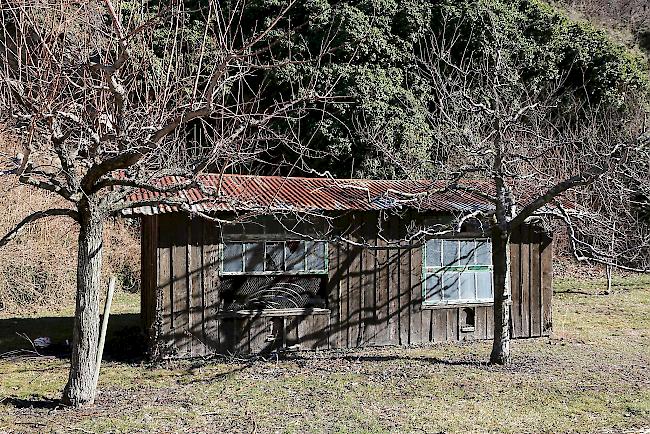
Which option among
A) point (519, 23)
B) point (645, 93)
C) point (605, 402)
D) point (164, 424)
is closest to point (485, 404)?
point (605, 402)

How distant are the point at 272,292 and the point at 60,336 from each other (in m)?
4.33

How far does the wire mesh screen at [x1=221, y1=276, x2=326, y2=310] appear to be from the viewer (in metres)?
10.1

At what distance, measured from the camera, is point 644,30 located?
28.1m

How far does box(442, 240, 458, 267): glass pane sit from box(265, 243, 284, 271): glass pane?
2.86 m

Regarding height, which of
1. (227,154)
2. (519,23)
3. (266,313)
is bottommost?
(266,313)

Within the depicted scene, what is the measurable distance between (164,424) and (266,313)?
3.55 m

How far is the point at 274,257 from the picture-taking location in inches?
402

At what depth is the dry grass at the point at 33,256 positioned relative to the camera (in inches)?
591

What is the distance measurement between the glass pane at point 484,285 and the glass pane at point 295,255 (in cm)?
323

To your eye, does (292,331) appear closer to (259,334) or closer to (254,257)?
(259,334)

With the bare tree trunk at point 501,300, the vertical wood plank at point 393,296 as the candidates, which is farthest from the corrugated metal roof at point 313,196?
the bare tree trunk at point 501,300

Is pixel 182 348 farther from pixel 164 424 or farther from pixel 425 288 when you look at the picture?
pixel 425 288

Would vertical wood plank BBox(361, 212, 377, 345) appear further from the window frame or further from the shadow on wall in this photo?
the shadow on wall

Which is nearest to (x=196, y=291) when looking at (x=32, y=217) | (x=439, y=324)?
(x=32, y=217)
